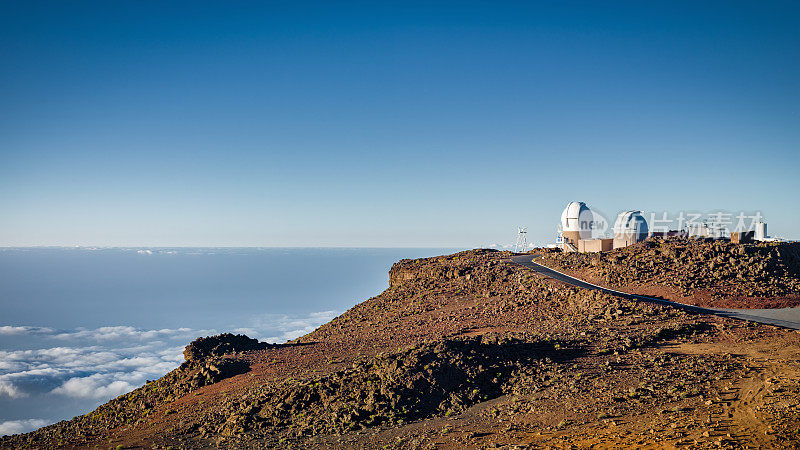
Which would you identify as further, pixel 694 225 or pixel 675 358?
pixel 694 225

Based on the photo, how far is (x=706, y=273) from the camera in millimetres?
25531

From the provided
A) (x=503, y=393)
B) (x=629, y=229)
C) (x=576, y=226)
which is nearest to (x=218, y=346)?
(x=503, y=393)

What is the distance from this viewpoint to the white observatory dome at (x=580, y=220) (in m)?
42.9

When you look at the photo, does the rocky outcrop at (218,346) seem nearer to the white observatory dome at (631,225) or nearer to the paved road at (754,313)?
the paved road at (754,313)

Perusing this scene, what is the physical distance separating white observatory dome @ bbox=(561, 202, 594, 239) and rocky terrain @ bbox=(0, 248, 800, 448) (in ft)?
70.5

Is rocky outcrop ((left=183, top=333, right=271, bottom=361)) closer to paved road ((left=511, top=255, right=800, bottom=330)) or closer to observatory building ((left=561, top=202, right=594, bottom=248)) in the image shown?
paved road ((left=511, top=255, right=800, bottom=330))

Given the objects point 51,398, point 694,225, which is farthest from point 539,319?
point 51,398

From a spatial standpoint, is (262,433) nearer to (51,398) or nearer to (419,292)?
(419,292)

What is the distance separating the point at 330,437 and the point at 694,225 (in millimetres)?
41504

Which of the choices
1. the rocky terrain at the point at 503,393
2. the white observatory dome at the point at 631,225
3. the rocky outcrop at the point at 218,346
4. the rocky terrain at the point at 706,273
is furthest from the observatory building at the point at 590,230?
the rocky outcrop at the point at 218,346

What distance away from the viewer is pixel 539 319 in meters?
23.0

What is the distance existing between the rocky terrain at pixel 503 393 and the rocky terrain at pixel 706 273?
4.56 metres

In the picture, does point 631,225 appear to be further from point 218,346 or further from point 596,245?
point 218,346

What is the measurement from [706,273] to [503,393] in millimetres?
18362
